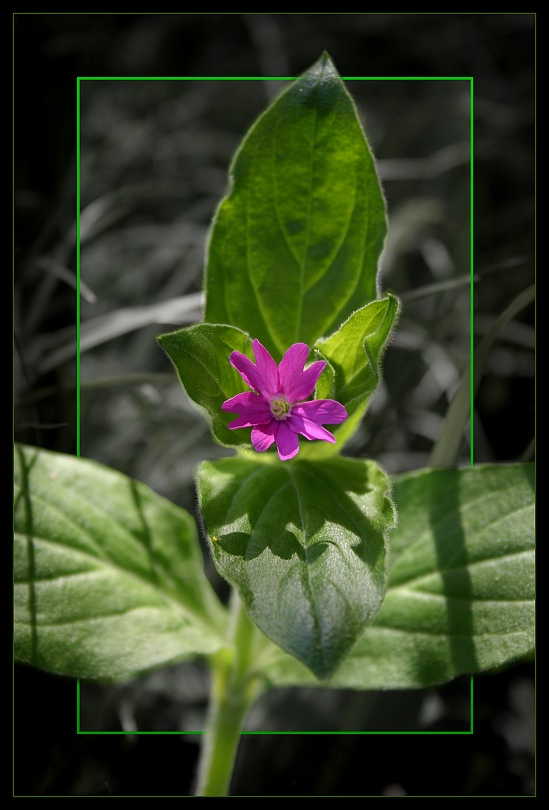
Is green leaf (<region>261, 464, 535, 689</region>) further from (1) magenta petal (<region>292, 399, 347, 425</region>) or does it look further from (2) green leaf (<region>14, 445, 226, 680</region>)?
(1) magenta petal (<region>292, 399, 347, 425</region>)

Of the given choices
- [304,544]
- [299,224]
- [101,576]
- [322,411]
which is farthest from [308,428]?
[101,576]

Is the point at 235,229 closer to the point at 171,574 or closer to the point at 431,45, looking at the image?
the point at 171,574

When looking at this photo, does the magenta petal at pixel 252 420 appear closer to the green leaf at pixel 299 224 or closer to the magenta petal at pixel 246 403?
the magenta petal at pixel 246 403

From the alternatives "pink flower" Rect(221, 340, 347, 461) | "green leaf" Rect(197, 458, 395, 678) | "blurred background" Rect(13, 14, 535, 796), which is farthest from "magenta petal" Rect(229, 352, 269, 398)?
"blurred background" Rect(13, 14, 535, 796)

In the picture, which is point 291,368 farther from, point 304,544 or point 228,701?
point 228,701

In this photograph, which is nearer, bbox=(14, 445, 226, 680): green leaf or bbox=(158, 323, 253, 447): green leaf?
bbox=(158, 323, 253, 447): green leaf
